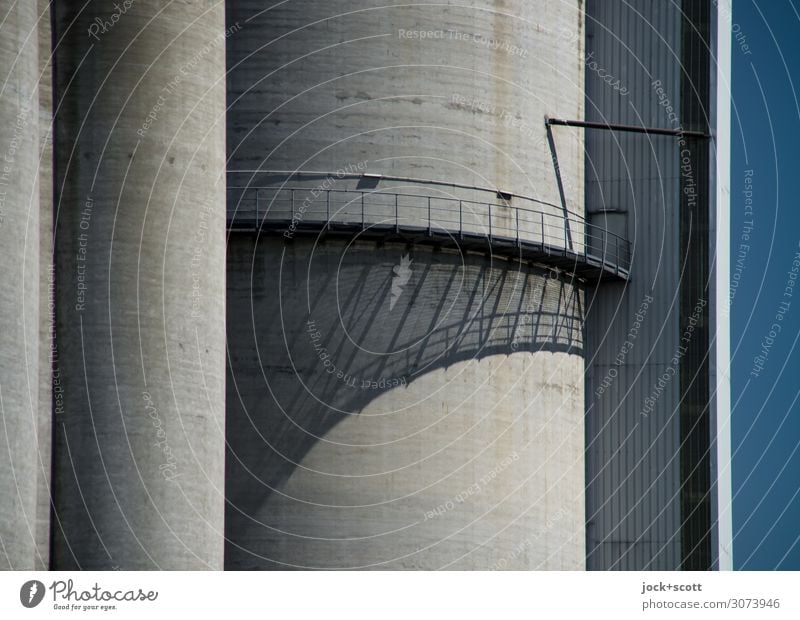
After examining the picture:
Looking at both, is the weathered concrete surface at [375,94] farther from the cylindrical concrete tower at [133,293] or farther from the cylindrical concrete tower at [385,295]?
the cylindrical concrete tower at [133,293]

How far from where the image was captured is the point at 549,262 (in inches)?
1473

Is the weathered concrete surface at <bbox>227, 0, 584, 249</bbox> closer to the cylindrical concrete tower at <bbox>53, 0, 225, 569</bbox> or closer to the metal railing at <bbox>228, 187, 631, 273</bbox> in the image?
the metal railing at <bbox>228, 187, 631, 273</bbox>

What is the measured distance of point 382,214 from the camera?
115 feet

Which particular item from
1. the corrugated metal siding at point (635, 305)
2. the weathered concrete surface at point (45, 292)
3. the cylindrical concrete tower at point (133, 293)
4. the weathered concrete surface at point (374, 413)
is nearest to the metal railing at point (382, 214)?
the weathered concrete surface at point (374, 413)

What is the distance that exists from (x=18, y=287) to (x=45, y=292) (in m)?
1.84

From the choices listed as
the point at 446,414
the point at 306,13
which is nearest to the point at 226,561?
the point at 446,414

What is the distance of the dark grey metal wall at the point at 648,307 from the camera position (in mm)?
39219

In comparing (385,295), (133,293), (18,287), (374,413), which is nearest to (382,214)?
(385,295)

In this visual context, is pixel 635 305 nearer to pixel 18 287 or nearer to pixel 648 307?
pixel 648 307

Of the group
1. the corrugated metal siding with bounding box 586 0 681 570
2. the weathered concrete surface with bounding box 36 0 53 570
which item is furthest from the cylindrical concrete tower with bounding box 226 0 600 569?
the weathered concrete surface with bounding box 36 0 53 570

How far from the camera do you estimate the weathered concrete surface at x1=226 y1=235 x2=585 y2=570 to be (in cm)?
3438

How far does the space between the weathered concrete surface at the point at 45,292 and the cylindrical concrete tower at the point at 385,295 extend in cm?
677
